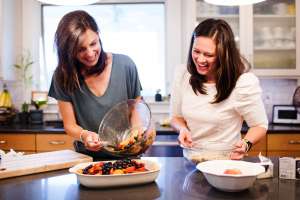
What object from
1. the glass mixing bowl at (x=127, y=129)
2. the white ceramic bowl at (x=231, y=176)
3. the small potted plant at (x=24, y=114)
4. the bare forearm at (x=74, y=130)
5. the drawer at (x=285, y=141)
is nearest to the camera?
the white ceramic bowl at (x=231, y=176)

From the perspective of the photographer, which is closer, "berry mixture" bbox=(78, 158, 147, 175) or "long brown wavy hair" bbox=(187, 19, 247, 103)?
"berry mixture" bbox=(78, 158, 147, 175)

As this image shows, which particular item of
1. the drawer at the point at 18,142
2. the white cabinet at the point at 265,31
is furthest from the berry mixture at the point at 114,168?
the white cabinet at the point at 265,31

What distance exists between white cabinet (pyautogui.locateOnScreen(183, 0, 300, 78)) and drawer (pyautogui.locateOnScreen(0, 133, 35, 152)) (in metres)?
1.59

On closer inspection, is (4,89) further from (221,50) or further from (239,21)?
(221,50)

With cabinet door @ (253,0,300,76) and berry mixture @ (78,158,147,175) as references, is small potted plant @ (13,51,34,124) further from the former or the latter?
berry mixture @ (78,158,147,175)

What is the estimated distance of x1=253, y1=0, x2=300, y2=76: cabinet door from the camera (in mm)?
3059

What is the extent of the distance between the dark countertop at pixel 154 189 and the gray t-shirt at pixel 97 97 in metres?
0.34

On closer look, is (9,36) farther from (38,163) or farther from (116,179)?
(116,179)

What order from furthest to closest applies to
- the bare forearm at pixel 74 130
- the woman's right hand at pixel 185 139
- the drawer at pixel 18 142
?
the drawer at pixel 18 142 < the bare forearm at pixel 74 130 < the woman's right hand at pixel 185 139

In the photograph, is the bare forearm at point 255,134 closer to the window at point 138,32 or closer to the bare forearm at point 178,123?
the bare forearm at point 178,123

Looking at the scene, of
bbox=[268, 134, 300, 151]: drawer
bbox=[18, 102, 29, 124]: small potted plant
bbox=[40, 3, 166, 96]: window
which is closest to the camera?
bbox=[268, 134, 300, 151]: drawer

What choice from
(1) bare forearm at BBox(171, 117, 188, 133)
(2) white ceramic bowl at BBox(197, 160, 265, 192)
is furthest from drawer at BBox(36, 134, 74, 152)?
(2) white ceramic bowl at BBox(197, 160, 265, 192)

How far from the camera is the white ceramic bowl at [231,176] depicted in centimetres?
110

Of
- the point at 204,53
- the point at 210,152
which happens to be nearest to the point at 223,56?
the point at 204,53
